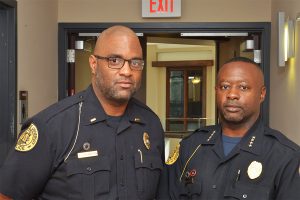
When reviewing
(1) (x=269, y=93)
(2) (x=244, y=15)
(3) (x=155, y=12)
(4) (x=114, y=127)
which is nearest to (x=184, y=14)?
(3) (x=155, y=12)

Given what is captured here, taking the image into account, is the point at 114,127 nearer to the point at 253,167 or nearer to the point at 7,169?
the point at 7,169

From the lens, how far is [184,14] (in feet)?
10.4

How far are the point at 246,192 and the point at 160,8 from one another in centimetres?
204

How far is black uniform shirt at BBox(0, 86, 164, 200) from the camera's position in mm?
1341

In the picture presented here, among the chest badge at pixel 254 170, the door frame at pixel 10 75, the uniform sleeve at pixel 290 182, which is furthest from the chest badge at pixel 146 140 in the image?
the door frame at pixel 10 75

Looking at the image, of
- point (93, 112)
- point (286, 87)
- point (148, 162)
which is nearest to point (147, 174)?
point (148, 162)

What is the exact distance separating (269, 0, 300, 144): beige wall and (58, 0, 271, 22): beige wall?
0.58 ft

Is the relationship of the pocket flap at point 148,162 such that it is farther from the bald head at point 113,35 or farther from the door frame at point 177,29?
the door frame at point 177,29

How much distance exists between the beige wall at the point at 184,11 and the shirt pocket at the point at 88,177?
78.8 inches

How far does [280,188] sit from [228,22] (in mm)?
1985

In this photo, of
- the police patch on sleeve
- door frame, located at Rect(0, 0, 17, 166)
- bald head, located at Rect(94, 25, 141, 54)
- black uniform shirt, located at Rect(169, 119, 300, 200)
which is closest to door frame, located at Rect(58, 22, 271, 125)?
door frame, located at Rect(0, 0, 17, 166)

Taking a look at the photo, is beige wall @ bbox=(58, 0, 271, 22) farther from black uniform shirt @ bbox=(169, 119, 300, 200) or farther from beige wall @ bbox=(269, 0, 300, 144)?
black uniform shirt @ bbox=(169, 119, 300, 200)

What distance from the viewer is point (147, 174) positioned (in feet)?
4.91

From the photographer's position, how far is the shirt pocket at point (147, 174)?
1461 mm
